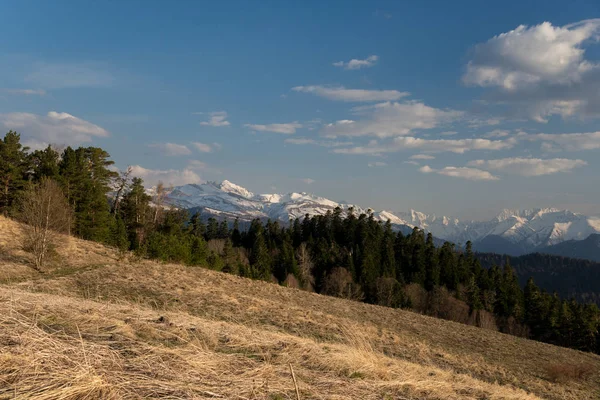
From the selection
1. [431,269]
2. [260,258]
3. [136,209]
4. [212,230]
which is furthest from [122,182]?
[431,269]

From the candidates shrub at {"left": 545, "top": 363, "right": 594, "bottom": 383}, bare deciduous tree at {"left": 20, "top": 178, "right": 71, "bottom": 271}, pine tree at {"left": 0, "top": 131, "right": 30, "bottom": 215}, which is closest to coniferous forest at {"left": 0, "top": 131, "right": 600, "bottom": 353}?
pine tree at {"left": 0, "top": 131, "right": 30, "bottom": 215}

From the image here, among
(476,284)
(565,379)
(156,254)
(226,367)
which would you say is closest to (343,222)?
(476,284)

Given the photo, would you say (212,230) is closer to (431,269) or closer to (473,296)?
(431,269)

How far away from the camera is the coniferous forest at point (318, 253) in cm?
3953

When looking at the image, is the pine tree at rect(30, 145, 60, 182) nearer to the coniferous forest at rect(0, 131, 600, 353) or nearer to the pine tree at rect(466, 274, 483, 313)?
the coniferous forest at rect(0, 131, 600, 353)

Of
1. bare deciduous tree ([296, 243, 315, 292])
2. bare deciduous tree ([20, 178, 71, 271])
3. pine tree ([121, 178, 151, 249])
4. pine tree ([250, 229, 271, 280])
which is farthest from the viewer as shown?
pine tree ([250, 229, 271, 280])

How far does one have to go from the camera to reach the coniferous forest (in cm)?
3953

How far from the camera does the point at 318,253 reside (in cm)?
8400

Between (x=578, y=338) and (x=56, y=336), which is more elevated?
(x=56, y=336)

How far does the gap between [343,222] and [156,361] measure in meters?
93.1

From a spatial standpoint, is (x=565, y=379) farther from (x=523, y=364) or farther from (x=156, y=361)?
(x=156, y=361)

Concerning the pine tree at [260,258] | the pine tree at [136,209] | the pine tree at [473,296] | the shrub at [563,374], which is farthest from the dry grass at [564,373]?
the pine tree at [260,258]

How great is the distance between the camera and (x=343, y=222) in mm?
96562

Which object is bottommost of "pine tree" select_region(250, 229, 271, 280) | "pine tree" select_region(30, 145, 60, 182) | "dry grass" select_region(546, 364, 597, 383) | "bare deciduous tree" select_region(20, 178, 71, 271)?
"pine tree" select_region(250, 229, 271, 280)
